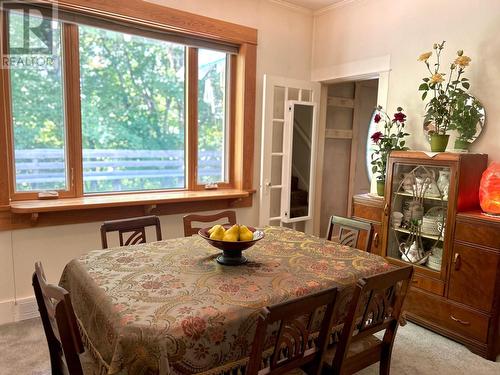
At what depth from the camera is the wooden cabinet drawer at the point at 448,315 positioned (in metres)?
2.40

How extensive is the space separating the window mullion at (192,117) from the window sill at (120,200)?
196mm

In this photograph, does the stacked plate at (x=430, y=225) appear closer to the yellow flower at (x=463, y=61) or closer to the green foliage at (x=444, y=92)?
the green foliage at (x=444, y=92)

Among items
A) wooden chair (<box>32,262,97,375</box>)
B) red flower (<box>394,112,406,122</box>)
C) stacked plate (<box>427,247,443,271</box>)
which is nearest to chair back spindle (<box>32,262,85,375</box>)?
wooden chair (<box>32,262,97,375</box>)

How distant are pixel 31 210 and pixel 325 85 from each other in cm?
329

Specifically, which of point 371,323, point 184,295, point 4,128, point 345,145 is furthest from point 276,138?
point 184,295

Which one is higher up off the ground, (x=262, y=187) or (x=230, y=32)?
(x=230, y=32)

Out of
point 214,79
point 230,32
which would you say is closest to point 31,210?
point 214,79

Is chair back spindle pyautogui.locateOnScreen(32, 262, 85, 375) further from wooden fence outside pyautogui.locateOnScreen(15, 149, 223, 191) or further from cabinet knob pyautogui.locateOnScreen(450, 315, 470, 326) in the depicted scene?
cabinet knob pyautogui.locateOnScreen(450, 315, 470, 326)

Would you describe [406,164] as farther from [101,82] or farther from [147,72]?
[101,82]

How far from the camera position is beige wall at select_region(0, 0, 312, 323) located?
268 centimetres

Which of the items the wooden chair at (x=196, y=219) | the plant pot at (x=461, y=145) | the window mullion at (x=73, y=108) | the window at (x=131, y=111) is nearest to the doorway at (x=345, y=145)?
the plant pot at (x=461, y=145)

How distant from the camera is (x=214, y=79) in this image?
11.9 feet

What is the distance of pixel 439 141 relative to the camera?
2.74 m

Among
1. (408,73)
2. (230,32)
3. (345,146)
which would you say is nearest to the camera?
(408,73)
